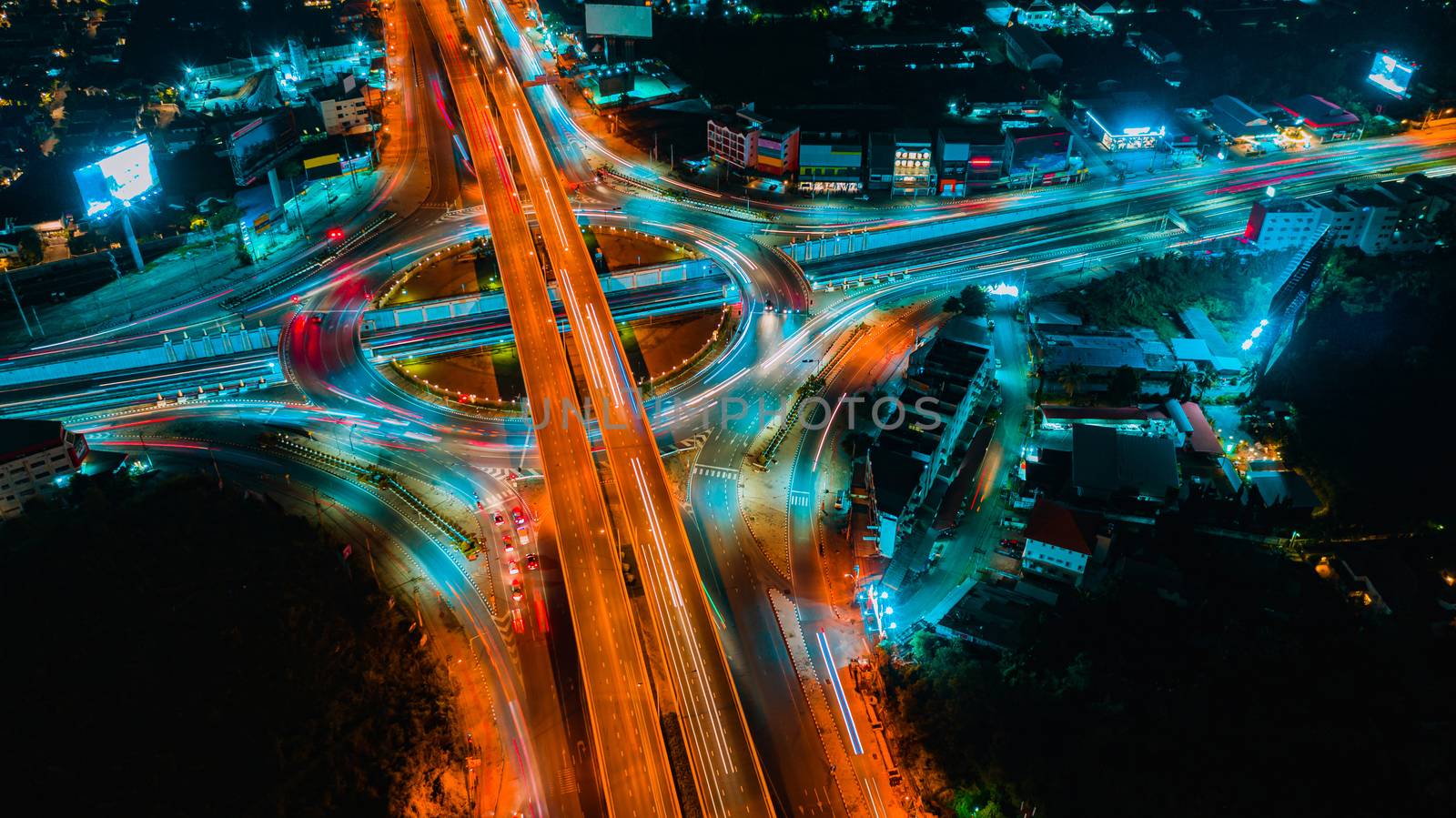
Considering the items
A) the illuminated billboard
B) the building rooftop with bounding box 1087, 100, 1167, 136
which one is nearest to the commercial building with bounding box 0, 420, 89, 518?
the building rooftop with bounding box 1087, 100, 1167, 136

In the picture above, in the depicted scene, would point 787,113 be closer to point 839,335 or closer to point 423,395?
point 839,335

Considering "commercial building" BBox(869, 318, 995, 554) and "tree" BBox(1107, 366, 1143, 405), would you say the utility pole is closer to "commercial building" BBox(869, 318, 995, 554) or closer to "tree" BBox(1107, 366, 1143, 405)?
"commercial building" BBox(869, 318, 995, 554)

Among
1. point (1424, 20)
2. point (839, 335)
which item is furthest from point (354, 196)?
point (1424, 20)

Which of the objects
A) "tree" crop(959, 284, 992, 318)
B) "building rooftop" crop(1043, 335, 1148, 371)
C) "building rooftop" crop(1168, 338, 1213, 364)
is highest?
"tree" crop(959, 284, 992, 318)

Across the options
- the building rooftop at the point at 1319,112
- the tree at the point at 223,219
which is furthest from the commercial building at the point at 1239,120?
the tree at the point at 223,219

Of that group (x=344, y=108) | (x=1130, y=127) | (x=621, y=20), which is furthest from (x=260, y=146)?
(x=1130, y=127)

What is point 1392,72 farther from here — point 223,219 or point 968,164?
point 223,219

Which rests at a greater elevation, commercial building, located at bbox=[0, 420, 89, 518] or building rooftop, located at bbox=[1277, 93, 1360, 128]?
building rooftop, located at bbox=[1277, 93, 1360, 128]
